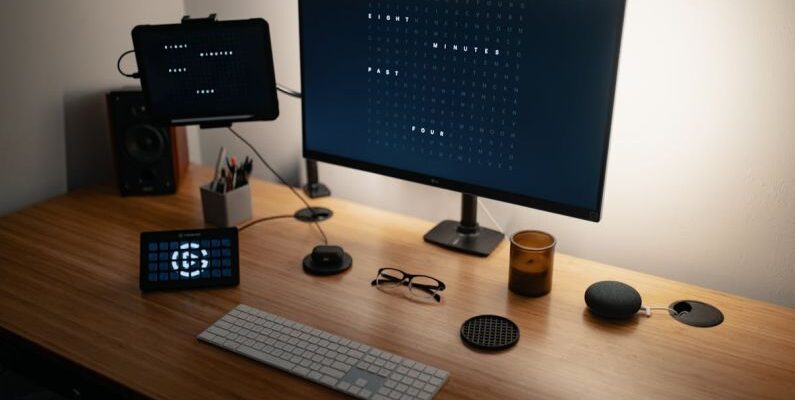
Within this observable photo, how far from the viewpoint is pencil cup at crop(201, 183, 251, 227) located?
5.28 feet

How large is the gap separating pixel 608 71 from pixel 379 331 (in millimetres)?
571

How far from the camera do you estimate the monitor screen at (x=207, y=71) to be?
154cm

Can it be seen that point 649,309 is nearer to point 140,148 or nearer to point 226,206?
point 226,206

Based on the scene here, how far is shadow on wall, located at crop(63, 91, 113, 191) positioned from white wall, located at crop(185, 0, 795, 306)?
3.42 feet

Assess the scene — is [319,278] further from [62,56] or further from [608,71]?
[62,56]

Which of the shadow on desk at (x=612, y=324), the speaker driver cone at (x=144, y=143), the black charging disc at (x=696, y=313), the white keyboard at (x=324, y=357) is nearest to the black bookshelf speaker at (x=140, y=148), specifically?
the speaker driver cone at (x=144, y=143)

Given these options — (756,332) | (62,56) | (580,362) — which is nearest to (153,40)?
(62,56)

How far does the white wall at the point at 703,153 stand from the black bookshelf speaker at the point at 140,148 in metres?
0.84

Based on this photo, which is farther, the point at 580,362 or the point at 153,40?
the point at 153,40

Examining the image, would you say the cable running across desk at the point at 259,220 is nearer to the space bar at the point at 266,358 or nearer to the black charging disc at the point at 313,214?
the black charging disc at the point at 313,214

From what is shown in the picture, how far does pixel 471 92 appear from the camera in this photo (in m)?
1.36

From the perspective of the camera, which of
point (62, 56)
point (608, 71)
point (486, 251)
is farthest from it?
point (62, 56)

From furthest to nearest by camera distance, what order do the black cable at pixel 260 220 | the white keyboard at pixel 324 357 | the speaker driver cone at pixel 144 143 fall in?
the speaker driver cone at pixel 144 143, the black cable at pixel 260 220, the white keyboard at pixel 324 357

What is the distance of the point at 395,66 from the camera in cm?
144
